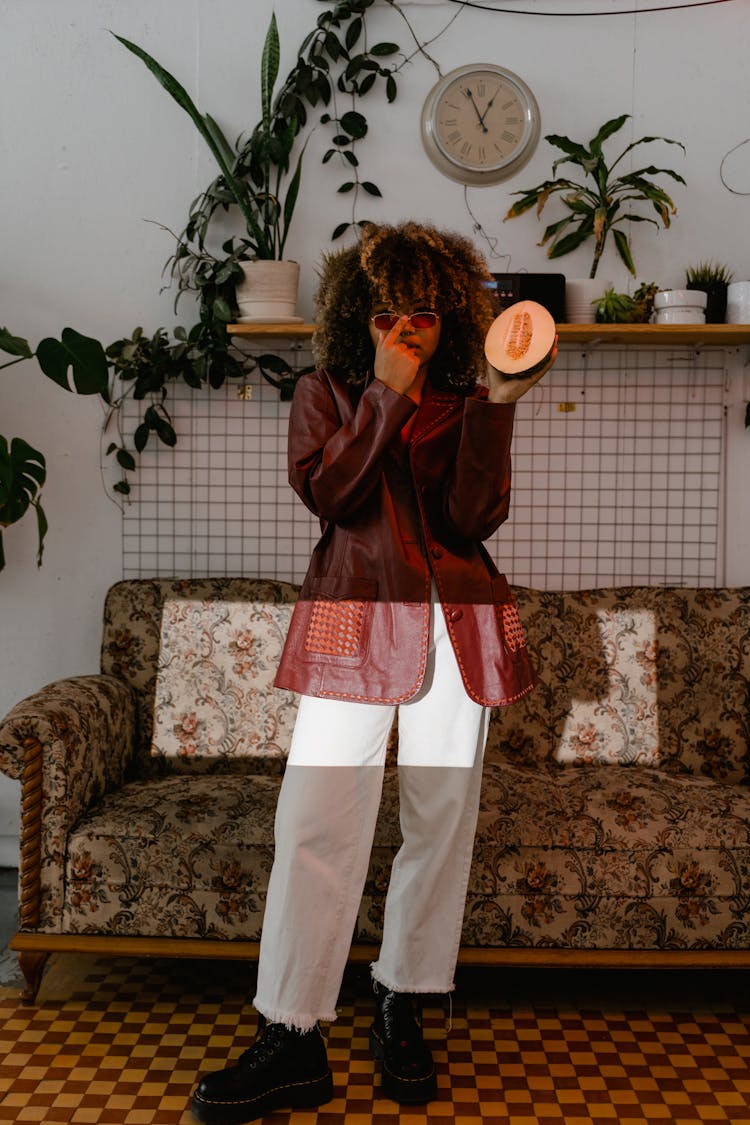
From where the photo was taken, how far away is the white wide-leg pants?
1.73 m

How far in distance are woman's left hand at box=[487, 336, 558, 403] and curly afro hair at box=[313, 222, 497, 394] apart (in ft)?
0.56

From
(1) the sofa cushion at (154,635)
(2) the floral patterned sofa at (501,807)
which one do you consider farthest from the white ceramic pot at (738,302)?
(1) the sofa cushion at (154,635)

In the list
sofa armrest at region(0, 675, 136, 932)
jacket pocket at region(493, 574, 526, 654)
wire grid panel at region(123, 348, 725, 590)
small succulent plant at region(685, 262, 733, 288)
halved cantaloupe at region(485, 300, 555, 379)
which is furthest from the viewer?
wire grid panel at region(123, 348, 725, 590)

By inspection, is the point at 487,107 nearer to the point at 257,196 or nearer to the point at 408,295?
the point at 257,196

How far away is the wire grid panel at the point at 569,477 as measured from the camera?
297 cm

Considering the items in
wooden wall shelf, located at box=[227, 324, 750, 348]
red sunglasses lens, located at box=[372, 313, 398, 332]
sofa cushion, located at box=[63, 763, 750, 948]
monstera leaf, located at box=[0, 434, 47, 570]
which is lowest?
sofa cushion, located at box=[63, 763, 750, 948]

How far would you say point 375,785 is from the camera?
70.1 inches

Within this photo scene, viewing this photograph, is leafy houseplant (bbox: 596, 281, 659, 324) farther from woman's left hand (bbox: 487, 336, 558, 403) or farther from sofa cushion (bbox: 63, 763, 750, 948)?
sofa cushion (bbox: 63, 763, 750, 948)

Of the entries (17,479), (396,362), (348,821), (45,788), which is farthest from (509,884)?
(17,479)

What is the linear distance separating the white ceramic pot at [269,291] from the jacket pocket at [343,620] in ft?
3.97

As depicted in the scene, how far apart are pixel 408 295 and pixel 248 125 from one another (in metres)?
1.47

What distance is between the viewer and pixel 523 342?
1.69 m

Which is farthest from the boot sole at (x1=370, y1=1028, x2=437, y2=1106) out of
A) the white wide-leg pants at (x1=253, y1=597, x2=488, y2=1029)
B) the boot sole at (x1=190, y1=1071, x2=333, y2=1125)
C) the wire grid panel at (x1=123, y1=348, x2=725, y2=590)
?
the wire grid panel at (x1=123, y1=348, x2=725, y2=590)

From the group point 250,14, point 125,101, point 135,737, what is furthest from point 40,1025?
point 250,14
